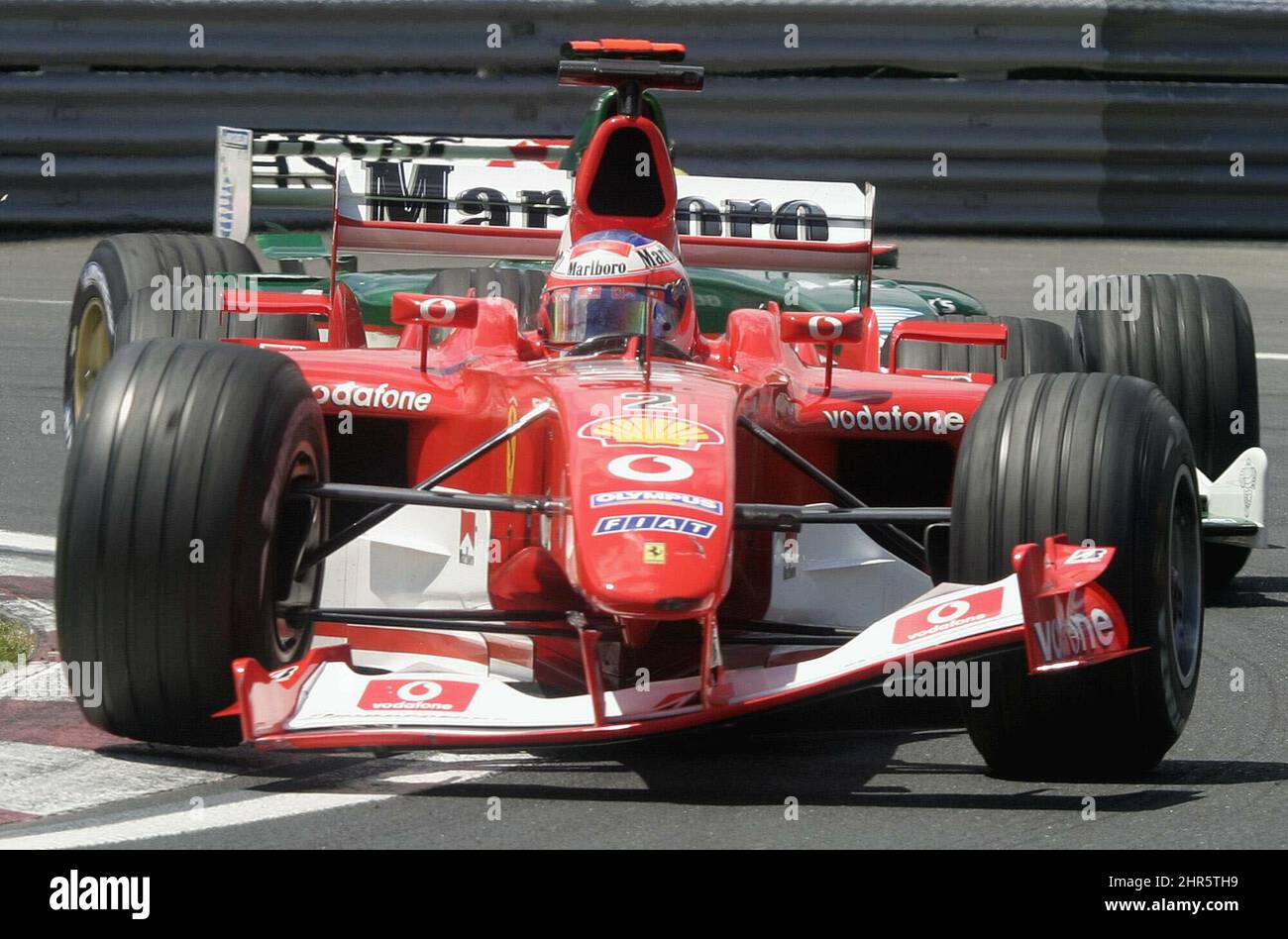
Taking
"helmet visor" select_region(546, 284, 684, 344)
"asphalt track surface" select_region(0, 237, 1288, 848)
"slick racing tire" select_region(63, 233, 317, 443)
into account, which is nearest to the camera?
"asphalt track surface" select_region(0, 237, 1288, 848)

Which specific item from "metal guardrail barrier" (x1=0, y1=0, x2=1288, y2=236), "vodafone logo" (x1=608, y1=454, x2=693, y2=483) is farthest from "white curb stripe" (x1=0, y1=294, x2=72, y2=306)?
"vodafone logo" (x1=608, y1=454, x2=693, y2=483)

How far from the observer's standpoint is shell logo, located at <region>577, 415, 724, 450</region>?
5.01 meters

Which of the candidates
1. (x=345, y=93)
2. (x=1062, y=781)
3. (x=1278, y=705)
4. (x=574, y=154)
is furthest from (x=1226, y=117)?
(x=1062, y=781)

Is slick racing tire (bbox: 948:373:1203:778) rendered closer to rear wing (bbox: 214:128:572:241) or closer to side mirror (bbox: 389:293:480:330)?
side mirror (bbox: 389:293:480:330)

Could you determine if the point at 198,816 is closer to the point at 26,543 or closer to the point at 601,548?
the point at 601,548

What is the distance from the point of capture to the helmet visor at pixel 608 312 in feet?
20.2

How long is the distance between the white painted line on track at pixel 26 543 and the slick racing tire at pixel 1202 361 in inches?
154

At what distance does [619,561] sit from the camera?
4.66 metres

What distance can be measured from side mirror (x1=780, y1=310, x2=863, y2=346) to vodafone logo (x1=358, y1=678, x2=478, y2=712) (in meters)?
1.61

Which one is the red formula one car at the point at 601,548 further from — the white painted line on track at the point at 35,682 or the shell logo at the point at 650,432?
the white painted line on track at the point at 35,682

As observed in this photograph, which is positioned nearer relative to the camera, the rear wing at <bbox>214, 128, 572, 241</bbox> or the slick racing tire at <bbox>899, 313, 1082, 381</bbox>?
the slick racing tire at <bbox>899, 313, 1082, 381</bbox>

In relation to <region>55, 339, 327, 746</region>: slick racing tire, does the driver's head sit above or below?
above

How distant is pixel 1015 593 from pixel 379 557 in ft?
6.43

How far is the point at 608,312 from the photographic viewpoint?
6.17 meters
